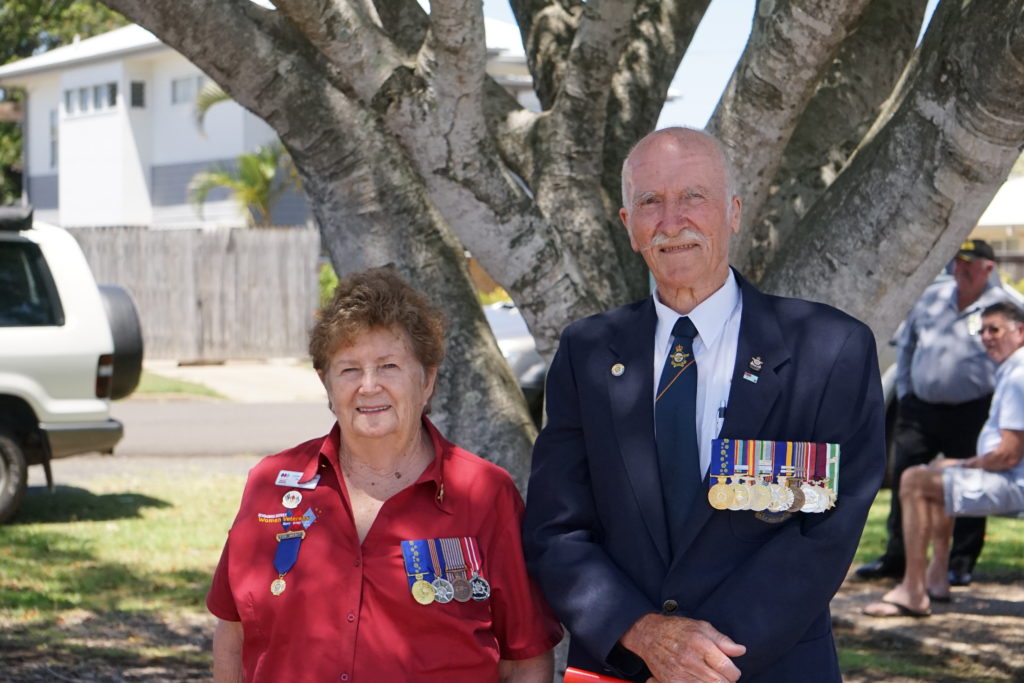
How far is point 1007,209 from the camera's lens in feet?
46.4

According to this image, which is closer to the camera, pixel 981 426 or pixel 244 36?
pixel 244 36

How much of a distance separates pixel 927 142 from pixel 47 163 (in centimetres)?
3618

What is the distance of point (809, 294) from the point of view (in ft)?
13.7

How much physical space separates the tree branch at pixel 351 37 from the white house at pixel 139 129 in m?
24.0

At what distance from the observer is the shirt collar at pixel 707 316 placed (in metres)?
3.15

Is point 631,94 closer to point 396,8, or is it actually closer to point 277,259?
point 396,8

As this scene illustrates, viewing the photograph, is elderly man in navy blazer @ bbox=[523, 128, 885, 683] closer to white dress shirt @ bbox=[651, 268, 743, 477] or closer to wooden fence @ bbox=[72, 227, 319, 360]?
white dress shirt @ bbox=[651, 268, 743, 477]

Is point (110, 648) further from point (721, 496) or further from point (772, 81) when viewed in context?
point (721, 496)

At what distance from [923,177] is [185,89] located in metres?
29.2

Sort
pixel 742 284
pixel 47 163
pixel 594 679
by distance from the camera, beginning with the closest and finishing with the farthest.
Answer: pixel 594 679
pixel 742 284
pixel 47 163

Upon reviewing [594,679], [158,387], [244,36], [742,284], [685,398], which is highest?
[244,36]

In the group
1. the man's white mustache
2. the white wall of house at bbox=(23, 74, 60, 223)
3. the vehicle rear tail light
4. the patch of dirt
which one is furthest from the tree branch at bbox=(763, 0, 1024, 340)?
the white wall of house at bbox=(23, 74, 60, 223)

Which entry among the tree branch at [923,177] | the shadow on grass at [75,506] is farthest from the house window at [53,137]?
the tree branch at [923,177]

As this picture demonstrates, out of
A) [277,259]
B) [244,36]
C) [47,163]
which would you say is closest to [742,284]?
[244,36]
